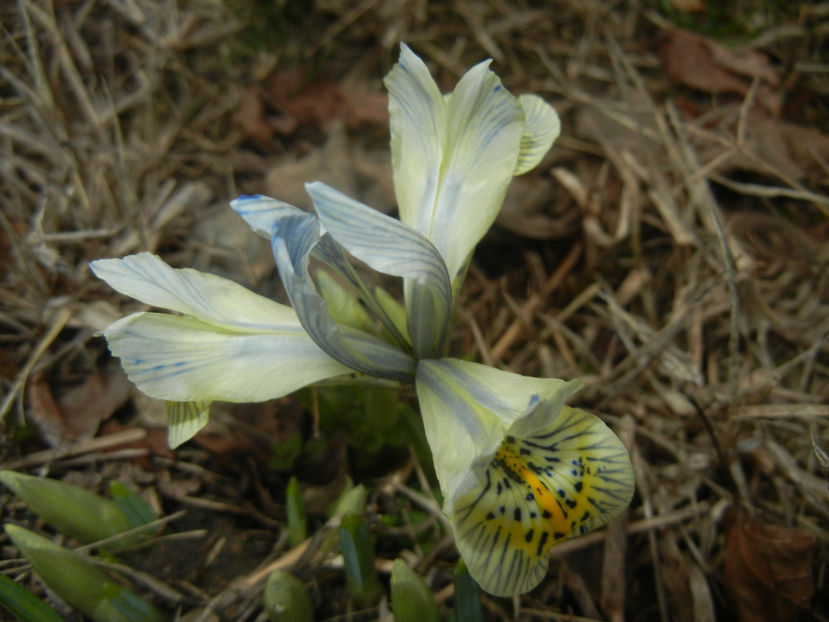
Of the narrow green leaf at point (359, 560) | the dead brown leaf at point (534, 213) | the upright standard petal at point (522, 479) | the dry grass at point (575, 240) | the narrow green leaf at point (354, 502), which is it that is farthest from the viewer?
the dead brown leaf at point (534, 213)

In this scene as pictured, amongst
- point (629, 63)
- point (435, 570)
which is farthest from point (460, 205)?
point (629, 63)

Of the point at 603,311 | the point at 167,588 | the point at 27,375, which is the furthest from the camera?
the point at 603,311

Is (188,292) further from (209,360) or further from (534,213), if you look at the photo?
(534,213)

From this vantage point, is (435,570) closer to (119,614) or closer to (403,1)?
(119,614)

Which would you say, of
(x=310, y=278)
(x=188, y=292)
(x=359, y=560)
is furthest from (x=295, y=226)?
(x=359, y=560)

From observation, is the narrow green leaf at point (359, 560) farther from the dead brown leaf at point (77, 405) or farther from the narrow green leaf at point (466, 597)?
the dead brown leaf at point (77, 405)

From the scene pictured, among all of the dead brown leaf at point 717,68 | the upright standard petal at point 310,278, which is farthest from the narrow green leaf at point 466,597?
the dead brown leaf at point 717,68

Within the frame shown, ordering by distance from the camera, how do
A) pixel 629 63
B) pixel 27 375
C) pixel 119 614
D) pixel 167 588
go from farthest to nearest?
pixel 629 63 < pixel 27 375 < pixel 167 588 < pixel 119 614
